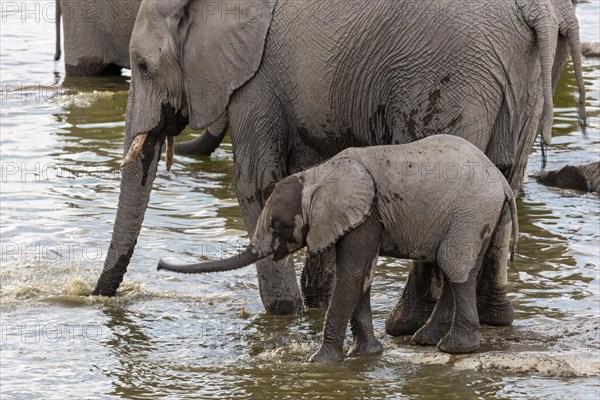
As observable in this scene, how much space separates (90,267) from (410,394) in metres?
3.11

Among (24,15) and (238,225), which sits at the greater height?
(24,15)

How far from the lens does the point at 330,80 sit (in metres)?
7.51

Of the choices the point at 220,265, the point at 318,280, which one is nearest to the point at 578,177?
the point at 318,280

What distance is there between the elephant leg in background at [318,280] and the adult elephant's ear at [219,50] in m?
1.12

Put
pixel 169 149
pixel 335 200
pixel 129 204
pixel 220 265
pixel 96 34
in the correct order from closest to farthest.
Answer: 1. pixel 335 200
2. pixel 220 265
3. pixel 129 204
4. pixel 169 149
5. pixel 96 34

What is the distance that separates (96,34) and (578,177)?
5838mm

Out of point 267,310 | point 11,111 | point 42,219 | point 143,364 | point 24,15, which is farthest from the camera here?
point 24,15

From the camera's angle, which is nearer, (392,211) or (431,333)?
(392,211)

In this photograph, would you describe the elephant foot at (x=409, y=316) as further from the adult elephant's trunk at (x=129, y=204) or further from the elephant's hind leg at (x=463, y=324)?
the adult elephant's trunk at (x=129, y=204)

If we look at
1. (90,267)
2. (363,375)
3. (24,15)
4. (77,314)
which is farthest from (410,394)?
(24,15)

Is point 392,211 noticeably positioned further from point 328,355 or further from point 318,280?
point 318,280

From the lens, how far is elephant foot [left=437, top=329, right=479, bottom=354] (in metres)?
7.17

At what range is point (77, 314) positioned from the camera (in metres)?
8.27

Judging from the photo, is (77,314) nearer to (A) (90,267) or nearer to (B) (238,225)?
(A) (90,267)
